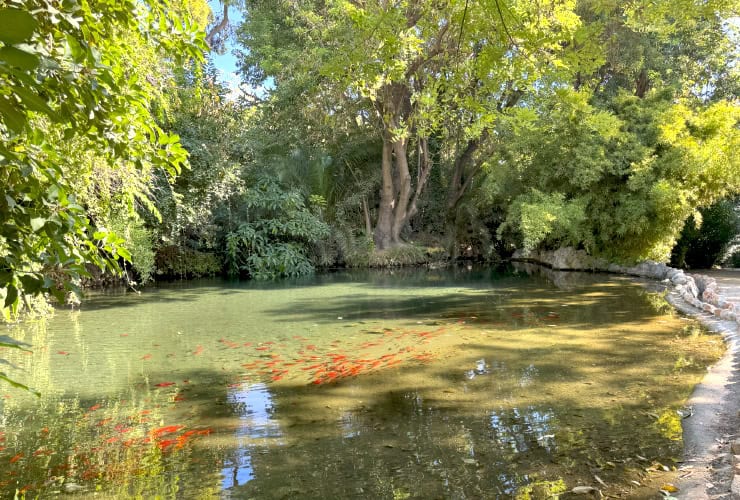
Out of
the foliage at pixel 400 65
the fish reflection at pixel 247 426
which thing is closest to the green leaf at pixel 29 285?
the fish reflection at pixel 247 426

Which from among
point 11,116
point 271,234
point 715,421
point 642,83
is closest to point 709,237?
point 642,83

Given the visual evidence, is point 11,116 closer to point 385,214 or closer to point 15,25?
point 15,25

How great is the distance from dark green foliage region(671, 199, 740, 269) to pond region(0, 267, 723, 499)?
26.3 ft

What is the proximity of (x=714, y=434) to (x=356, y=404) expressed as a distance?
2556 millimetres

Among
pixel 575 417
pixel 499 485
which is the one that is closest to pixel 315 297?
pixel 575 417

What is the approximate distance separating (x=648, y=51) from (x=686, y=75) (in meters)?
1.83

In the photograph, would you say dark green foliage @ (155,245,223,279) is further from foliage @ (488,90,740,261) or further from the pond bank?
the pond bank

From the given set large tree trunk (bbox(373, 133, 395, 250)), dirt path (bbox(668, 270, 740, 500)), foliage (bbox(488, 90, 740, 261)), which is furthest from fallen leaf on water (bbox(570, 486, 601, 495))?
large tree trunk (bbox(373, 133, 395, 250))

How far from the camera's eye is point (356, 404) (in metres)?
4.47

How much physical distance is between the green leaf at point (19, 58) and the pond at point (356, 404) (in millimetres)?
560

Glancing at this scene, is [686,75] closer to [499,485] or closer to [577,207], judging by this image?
[577,207]

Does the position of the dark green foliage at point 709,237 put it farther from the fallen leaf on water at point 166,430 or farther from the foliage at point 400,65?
the fallen leaf on water at point 166,430

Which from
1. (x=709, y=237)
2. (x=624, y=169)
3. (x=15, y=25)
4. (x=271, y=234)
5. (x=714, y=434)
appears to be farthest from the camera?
(x=271, y=234)

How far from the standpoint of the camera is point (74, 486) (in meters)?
3.10
